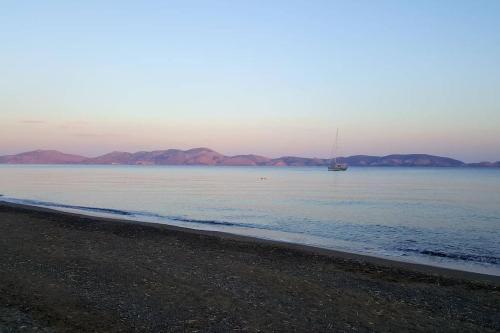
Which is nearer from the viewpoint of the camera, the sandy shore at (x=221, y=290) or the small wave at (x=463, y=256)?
the sandy shore at (x=221, y=290)

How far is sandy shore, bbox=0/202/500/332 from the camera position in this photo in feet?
31.5

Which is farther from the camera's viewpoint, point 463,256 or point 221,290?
point 463,256

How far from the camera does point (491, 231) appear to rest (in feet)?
100

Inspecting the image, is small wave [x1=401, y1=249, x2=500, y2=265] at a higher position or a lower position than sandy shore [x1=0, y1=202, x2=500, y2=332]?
lower

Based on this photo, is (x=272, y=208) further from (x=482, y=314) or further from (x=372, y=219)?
(x=482, y=314)

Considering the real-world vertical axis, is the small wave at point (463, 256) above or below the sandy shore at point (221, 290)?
below

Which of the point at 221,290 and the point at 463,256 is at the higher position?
the point at 221,290

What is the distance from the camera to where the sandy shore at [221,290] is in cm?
961

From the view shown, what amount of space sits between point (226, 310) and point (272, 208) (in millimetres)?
37070

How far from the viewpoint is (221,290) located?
12.2 m

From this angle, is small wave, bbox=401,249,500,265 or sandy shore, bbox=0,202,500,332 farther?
small wave, bbox=401,249,500,265

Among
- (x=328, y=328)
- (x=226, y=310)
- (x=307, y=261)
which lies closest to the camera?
(x=328, y=328)

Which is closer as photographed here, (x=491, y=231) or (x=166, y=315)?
(x=166, y=315)

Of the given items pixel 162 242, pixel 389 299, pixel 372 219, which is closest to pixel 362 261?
pixel 389 299
